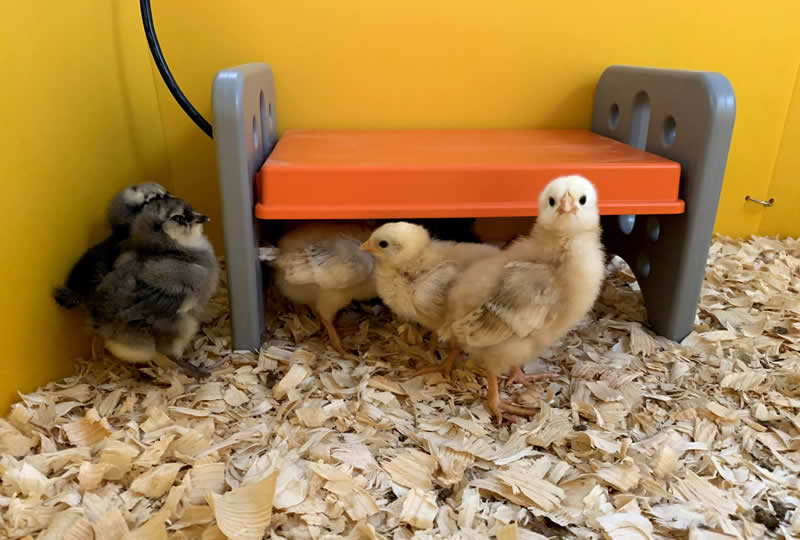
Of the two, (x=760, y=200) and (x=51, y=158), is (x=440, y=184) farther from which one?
(x=760, y=200)

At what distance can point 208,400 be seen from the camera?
128 centimetres

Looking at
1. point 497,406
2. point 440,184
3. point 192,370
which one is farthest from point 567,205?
point 192,370

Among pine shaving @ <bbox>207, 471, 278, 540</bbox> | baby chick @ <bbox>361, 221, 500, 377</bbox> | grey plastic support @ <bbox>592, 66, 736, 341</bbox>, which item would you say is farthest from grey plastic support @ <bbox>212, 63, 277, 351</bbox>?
grey plastic support @ <bbox>592, 66, 736, 341</bbox>

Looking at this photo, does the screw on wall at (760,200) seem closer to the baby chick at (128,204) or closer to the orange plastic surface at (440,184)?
the orange plastic surface at (440,184)

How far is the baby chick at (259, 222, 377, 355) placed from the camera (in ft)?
4.58

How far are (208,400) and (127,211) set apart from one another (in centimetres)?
51

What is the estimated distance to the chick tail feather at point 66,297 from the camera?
1268mm

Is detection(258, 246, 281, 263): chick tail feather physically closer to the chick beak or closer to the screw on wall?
the chick beak

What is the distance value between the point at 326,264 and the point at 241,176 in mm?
291

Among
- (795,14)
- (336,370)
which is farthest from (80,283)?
(795,14)

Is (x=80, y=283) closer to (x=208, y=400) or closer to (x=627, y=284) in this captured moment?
(x=208, y=400)

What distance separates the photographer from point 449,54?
184cm

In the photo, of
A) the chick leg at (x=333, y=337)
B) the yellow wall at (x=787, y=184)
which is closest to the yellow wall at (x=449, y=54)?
the yellow wall at (x=787, y=184)

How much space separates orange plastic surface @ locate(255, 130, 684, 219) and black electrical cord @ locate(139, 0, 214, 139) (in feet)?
1.24
